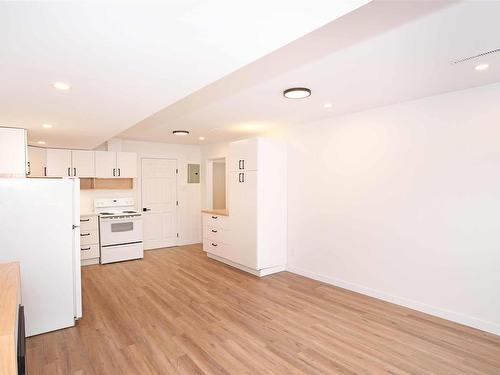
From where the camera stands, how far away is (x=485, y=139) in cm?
288

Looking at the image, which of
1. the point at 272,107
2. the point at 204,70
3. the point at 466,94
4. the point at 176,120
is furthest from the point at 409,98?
the point at 176,120

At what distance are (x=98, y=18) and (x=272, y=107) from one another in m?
2.55

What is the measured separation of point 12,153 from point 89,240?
2219mm

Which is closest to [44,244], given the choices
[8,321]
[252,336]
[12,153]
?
[12,153]

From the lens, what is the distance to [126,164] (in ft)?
19.6

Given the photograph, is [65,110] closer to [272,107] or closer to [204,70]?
[204,70]

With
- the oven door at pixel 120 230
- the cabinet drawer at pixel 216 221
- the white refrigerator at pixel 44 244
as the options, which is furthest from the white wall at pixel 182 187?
the white refrigerator at pixel 44 244

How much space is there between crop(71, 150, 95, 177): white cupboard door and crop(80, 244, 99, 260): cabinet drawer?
1.41m

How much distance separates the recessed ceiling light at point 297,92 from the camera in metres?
2.91

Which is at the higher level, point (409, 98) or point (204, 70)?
point (409, 98)

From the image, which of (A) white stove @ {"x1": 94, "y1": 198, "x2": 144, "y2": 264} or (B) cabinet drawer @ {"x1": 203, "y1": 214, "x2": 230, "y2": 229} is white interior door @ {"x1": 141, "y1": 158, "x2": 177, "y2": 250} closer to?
(A) white stove @ {"x1": 94, "y1": 198, "x2": 144, "y2": 264}

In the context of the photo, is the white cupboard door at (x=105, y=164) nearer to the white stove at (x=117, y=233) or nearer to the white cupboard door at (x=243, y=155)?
the white stove at (x=117, y=233)

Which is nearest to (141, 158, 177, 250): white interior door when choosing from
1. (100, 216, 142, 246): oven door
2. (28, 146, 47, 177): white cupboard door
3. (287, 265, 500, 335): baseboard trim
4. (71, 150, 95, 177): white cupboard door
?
(100, 216, 142, 246): oven door

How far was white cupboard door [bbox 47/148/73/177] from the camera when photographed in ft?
17.3
